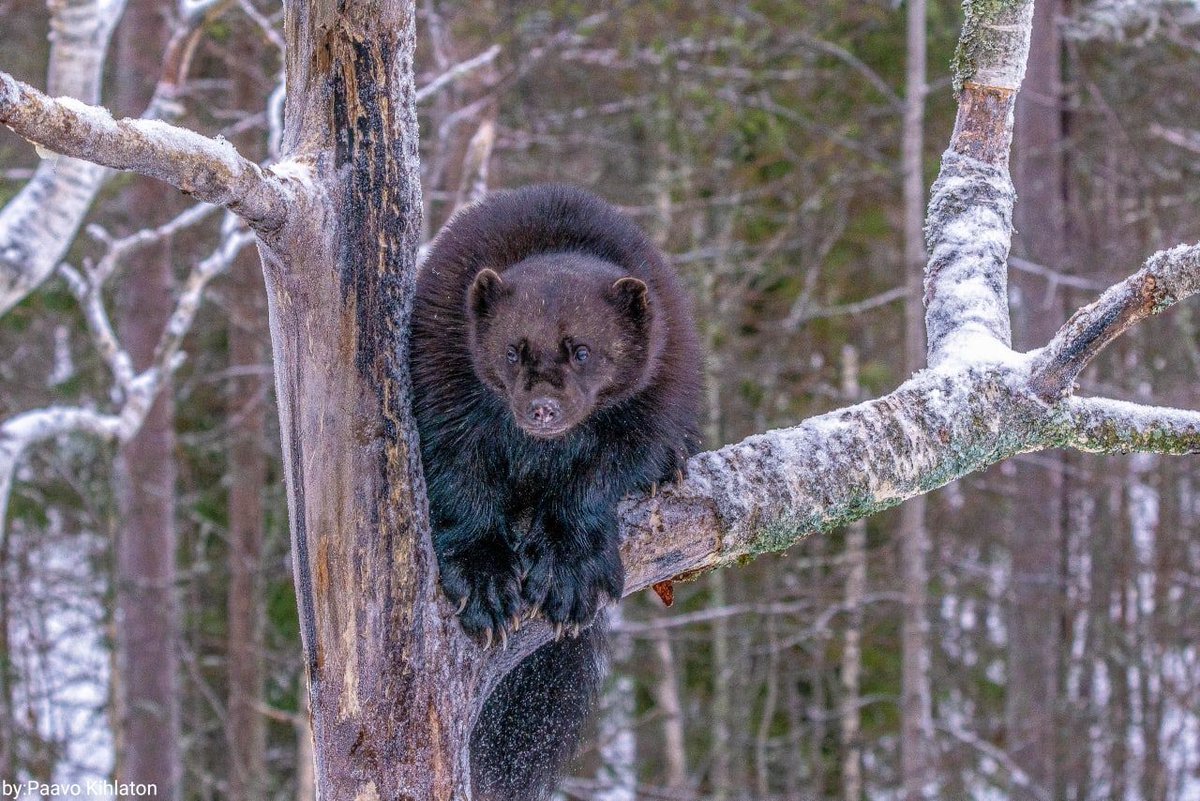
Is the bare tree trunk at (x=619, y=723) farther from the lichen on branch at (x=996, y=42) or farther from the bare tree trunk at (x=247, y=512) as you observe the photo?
the lichen on branch at (x=996, y=42)

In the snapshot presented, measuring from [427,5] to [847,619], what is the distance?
573 cm

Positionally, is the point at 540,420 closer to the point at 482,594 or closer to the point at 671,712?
the point at 482,594

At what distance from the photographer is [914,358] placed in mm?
8109

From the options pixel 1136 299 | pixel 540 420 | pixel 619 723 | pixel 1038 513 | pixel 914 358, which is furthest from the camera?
pixel 619 723

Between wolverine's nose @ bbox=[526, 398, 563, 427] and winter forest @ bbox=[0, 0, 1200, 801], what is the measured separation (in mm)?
306

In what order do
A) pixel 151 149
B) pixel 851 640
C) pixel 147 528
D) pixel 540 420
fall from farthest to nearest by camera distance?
1. pixel 851 640
2. pixel 147 528
3. pixel 540 420
4. pixel 151 149

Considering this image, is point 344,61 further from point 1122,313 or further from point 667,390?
point 1122,313

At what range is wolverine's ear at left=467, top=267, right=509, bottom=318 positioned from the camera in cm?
301

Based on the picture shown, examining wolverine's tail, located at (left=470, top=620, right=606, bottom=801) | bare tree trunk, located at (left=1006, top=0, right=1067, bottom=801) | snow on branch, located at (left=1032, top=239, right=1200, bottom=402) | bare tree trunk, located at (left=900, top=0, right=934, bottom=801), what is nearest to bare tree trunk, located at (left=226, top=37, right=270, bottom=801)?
bare tree trunk, located at (left=900, top=0, right=934, bottom=801)

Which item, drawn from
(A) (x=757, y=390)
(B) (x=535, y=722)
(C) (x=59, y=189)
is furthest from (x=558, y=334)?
(A) (x=757, y=390)

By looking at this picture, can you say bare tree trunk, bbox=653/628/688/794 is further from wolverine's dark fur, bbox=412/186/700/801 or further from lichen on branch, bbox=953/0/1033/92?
lichen on branch, bbox=953/0/1033/92

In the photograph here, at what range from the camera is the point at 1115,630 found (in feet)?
36.0

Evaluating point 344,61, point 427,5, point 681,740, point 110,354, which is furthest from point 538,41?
point 344,61

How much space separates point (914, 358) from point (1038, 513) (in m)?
3.04
